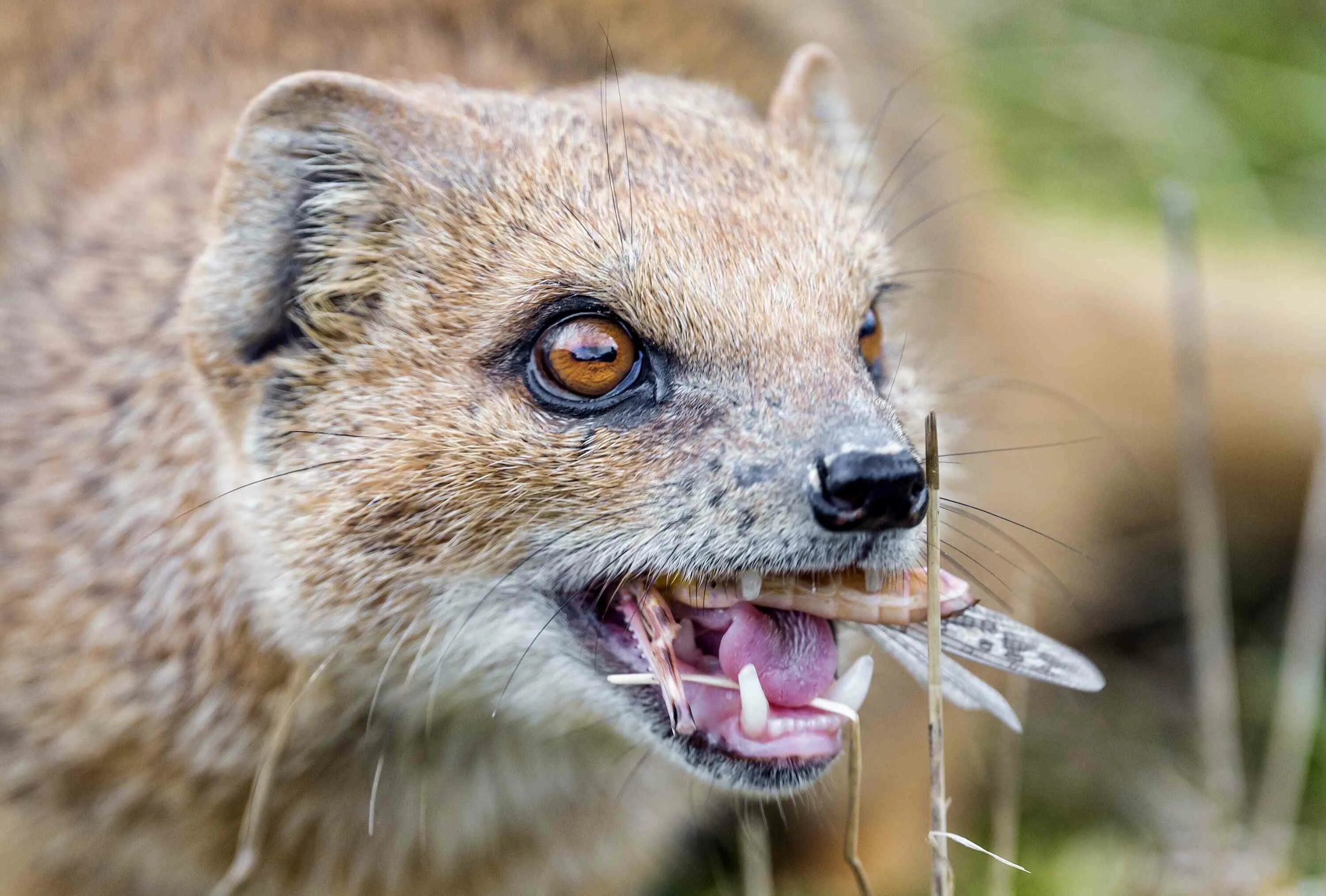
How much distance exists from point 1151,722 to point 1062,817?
509mm

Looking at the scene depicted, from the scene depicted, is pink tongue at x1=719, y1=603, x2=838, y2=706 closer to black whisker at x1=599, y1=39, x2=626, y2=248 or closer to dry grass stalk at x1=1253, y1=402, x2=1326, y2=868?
black whisker at x1=599, y1=39, x2=626, y2=248

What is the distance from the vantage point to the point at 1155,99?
6.56m

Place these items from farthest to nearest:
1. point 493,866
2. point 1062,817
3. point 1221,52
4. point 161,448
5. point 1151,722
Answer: point 1221,52, point 1151,722, point 1062,817, point 493,866, point 161,448

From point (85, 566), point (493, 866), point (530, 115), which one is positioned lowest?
point (493, 866)

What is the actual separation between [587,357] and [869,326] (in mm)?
608

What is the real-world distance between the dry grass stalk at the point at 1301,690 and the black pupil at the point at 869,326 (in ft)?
6.29

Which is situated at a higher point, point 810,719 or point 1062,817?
point 810,719

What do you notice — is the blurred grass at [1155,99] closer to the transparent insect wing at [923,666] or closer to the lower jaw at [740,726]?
the transparent insect wing at [923,666]

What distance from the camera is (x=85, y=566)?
2.81 meters

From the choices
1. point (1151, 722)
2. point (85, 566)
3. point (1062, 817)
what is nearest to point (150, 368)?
point (85, 566)

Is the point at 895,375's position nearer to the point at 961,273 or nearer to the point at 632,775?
the point at 632,775

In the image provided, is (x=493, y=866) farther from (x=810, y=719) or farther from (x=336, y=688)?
Result: (x=810, y=719)

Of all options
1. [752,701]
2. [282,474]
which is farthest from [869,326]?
[282,474]

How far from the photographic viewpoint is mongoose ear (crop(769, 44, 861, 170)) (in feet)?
10.2
